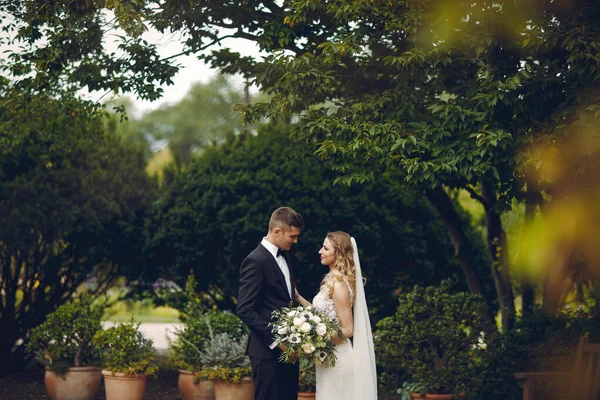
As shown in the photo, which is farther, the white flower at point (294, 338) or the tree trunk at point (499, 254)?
the tree trunk at point (499, 254)

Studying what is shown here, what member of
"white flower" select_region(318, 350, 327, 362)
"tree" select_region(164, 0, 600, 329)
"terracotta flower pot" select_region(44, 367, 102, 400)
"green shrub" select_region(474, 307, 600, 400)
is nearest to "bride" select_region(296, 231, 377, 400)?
"white flower" select_region(318, 350, 327, 362)

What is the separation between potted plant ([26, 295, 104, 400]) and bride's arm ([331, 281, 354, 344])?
4481 mm

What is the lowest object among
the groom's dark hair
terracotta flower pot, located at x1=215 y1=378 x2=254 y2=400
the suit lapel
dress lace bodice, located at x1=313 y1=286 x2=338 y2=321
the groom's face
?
terracotta flower pot, located at x1=215 y1=378 x2=254 y2=400

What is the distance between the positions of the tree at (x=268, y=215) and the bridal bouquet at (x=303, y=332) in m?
4.73

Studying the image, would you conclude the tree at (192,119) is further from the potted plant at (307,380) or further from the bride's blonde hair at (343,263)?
the bride's blonde hair at (343,263)

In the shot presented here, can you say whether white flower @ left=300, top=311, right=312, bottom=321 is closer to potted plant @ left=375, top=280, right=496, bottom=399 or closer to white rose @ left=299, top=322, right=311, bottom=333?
white rose @ left=299, top=322, right=311, bottom=333

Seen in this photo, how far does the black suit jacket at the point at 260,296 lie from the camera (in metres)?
5.77

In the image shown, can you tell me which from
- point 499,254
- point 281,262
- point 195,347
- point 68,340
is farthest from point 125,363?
point 499,254

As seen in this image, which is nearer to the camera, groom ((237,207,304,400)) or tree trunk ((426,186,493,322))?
groom ((237,207,304,400))

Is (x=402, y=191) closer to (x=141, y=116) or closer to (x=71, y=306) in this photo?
(x=71, y=306)

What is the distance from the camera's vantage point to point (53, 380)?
9.23 meters

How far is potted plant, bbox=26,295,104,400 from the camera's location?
30.2ft

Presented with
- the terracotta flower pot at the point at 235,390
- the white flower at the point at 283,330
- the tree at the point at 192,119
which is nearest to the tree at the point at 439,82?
the white flower at the point at 283,330

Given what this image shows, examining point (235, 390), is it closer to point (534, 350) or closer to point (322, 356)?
point (322, 356)
